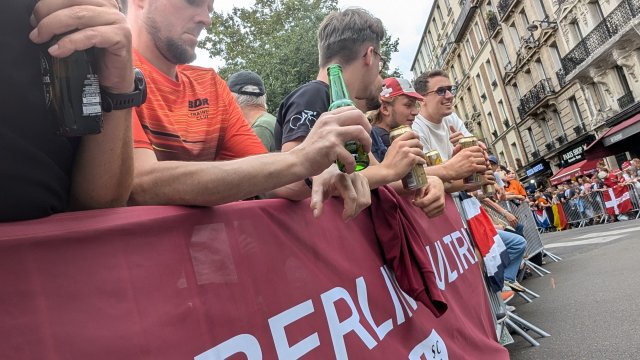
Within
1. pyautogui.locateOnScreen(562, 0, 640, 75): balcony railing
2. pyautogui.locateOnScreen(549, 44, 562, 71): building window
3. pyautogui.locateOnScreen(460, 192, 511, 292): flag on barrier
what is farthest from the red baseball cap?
pyautogui.locateOnScreen(549, 44, 562, 71): building window

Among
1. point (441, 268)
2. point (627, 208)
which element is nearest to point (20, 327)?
point (441, 268)

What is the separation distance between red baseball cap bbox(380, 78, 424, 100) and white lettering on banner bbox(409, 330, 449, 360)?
6.97 ft

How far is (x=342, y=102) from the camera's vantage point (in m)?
1.77

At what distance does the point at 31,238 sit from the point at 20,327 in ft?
0.53

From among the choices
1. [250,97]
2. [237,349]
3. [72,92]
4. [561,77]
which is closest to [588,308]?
[250,97]

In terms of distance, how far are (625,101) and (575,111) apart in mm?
5536

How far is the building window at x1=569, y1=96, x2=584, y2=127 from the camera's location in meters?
27.6

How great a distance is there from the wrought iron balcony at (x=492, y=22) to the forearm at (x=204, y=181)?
36715mm

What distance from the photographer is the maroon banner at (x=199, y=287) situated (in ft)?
3.09

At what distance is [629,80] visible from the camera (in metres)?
22.0

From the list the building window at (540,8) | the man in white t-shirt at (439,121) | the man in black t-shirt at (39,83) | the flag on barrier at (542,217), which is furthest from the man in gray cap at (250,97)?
the building window at (540,8)

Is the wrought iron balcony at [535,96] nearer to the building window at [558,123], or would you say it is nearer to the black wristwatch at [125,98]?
the building window at [558,123]

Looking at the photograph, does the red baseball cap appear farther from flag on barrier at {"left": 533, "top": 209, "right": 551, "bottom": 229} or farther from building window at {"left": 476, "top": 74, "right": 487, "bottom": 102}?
building window at {"left": 476, "top": 74, "right": 487, "bottom": 102}

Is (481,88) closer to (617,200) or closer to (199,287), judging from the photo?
(617,200)
